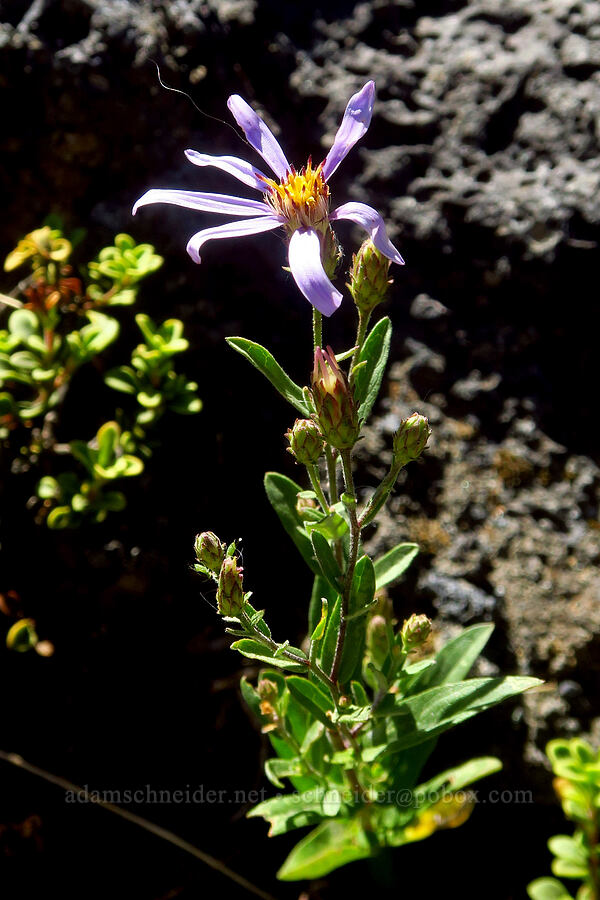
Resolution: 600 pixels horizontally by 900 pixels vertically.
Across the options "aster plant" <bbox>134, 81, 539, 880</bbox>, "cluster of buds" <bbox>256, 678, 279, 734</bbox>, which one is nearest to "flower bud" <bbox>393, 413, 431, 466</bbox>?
"aster plant" <bbox>134, 81, 539, 880</bbox>

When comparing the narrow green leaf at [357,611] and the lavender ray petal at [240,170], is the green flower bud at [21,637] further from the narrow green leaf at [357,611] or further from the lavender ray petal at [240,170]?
the lavender ray petal at [240,170]

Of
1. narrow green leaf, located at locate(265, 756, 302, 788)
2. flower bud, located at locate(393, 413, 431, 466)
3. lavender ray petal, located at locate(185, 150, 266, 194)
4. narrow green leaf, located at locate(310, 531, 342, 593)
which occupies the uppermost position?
lavender ray petal, located at locate(185, 150, 266, 194)

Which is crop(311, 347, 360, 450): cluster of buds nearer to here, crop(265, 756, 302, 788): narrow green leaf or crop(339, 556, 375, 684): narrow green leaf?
crop(339, 556, 375, 684): narrow green leaf

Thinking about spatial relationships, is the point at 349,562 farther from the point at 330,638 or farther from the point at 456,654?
the point at 456,654

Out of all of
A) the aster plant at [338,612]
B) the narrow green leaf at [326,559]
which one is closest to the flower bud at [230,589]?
the aster plant at [338,612]

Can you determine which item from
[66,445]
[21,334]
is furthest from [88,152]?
[66,445]

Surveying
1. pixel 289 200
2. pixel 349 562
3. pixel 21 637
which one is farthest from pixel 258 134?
pixel 21 637
